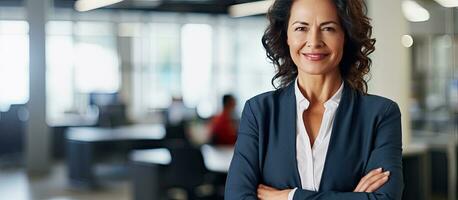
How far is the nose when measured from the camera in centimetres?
196

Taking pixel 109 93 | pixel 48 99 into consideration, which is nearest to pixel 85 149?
pixel 48 99

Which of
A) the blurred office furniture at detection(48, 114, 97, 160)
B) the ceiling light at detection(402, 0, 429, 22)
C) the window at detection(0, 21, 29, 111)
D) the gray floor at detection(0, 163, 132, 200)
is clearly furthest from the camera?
the window at detection(0, 21, 29, 111)

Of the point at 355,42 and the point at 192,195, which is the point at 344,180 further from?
the point at 192,195

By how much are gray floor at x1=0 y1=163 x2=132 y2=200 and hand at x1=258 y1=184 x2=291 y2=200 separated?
25.5 feet

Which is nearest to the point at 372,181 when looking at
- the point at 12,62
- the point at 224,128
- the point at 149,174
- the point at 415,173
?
the point at 149,174

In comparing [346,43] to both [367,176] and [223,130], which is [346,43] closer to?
[367,176]

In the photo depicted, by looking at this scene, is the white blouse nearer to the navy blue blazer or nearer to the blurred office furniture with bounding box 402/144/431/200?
the navy blue blazer

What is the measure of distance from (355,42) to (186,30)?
17.1 m

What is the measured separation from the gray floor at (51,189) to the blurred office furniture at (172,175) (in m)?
2.28

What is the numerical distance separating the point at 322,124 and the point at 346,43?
0.86 ft

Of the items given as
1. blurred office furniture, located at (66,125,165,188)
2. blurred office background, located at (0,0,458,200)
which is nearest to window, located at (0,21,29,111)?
blurred office background, located at (0,0,458,200)

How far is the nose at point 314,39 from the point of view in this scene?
1962 mm

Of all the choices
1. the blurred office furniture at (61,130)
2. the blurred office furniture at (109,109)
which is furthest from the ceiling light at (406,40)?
the blurred office furniture at (61,130)

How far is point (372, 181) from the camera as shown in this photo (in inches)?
76.2
